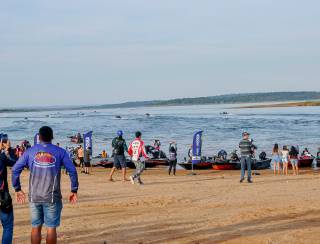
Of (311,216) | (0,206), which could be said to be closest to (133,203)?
(311,216)

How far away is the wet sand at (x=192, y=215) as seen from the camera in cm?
909

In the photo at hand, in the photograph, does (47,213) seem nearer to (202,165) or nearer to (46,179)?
(46,179)

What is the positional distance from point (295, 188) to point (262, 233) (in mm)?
6419

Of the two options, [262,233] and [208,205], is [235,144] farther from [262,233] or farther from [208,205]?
[262,233]

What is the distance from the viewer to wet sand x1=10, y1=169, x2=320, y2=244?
358 inches

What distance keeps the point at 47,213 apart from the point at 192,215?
4524 mm

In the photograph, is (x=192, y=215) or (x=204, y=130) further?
(x=204, y=130)

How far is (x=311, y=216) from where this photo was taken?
1066 centimetres

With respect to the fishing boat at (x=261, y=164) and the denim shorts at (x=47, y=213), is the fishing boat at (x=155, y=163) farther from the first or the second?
the denim shorts at (x=47, y=213)

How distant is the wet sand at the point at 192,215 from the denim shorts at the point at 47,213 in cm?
193

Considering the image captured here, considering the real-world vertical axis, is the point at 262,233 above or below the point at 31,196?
below

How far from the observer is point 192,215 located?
11062 mm

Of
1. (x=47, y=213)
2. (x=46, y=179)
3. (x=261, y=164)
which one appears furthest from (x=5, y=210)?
(x=261, y=164)

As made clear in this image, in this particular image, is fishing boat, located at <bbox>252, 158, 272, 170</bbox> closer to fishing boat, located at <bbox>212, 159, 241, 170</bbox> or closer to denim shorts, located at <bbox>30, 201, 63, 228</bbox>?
fishing boat, located at <bbox>212, 159, 241, 170</bbox>
